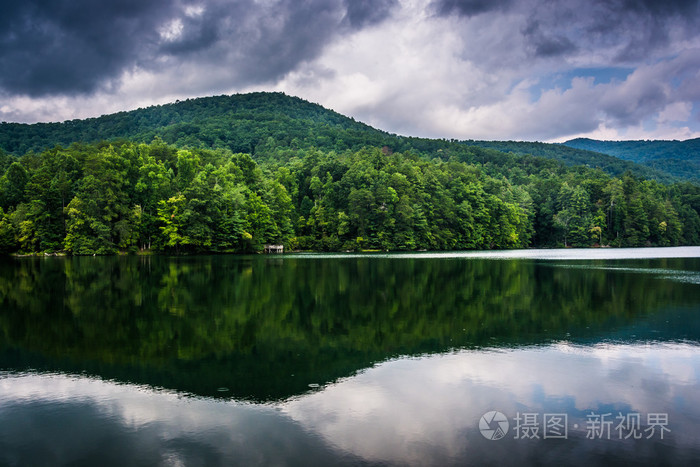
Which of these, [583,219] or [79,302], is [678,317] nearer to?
[79,302]

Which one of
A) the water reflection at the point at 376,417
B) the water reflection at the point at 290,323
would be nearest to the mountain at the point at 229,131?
the water reflection at the point at 290,323

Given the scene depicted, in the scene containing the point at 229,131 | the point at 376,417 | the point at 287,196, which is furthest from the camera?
the point at 229,131

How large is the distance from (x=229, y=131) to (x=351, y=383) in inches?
5817

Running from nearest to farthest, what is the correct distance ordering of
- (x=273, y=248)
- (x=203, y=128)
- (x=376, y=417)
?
(x=376, y=417)
(x=273, y=248)
(x=203, y=128)

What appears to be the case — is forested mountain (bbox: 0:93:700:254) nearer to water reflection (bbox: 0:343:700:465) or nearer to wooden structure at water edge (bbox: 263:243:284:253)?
wooden structure at water edge (bbox: 263:243:284:253)

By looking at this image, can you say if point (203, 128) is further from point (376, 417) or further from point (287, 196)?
point (376, 417)

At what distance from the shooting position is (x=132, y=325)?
15.9m

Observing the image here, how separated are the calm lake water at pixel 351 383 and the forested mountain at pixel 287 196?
52.1 metres

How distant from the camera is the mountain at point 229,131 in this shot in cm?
13338

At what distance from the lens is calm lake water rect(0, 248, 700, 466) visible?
719 centimetres

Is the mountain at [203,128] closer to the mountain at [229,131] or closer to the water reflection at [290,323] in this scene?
the mountain at [229,131]

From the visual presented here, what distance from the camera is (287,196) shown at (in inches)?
3376

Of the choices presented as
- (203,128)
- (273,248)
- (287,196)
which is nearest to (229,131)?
(203,128)

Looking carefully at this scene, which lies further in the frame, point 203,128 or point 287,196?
point 203,128
